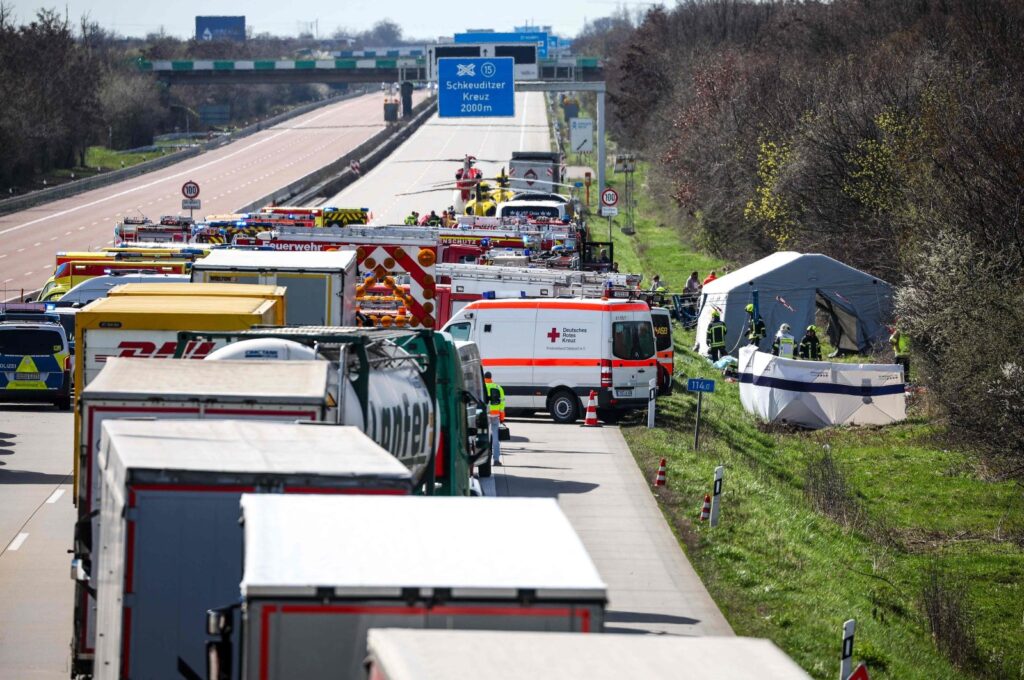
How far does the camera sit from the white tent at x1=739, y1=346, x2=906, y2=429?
29.7 m

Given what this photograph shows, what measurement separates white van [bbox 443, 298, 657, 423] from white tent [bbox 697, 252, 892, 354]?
31.9 ft

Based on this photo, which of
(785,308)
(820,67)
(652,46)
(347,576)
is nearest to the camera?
(347,576)

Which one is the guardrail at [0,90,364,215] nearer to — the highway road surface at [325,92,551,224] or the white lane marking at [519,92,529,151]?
the highway road surface at [325,92,551,224]

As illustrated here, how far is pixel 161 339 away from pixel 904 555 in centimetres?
1082

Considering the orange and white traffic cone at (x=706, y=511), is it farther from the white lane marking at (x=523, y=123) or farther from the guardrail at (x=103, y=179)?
the white lane marking at (x=523, y=123)

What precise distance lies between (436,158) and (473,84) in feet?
154

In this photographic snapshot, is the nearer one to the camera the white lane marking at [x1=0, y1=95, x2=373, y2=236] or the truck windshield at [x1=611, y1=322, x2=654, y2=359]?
the truck windshield at [x1=611, y1=322, x2=654, y2=359]

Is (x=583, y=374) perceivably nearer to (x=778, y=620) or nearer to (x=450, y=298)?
(x=450, y=298)

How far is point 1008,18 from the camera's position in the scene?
169 ft

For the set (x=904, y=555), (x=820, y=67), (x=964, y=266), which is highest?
(x=820, y=67)

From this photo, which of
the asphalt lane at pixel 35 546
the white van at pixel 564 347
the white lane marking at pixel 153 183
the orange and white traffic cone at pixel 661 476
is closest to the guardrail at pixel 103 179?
the white lane marking at pixel 153 183

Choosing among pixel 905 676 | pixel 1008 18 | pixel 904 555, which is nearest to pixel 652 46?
pixel 1008 18

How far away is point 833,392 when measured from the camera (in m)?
29.8

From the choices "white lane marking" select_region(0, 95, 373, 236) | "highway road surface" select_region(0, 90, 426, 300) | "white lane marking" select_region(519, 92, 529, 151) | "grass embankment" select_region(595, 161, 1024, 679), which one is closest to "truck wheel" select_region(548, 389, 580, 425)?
"grass embankment" select_region(595, 161, 1024, 679)
